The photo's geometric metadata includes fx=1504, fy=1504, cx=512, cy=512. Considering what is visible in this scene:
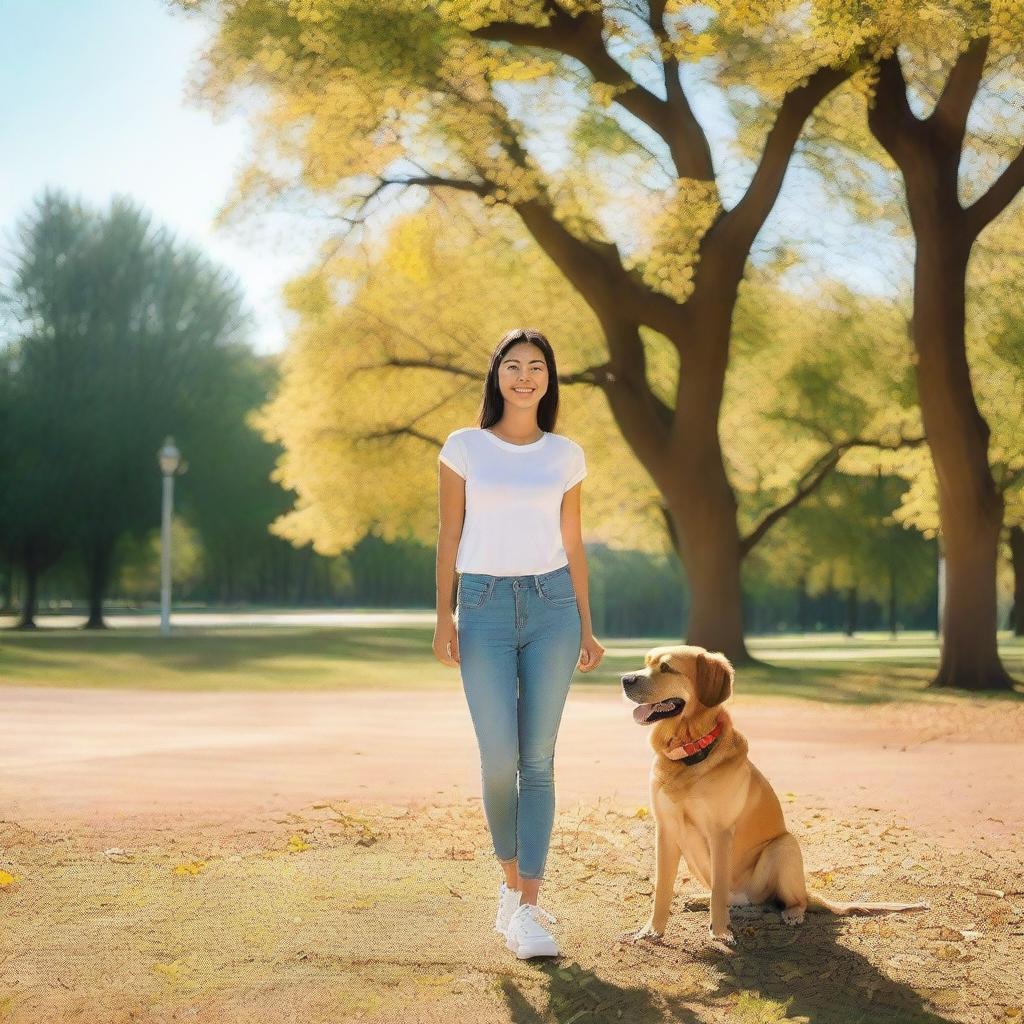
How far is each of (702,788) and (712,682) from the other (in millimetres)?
401

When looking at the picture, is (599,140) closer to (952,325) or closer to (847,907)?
(952,325)

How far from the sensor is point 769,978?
537 cm

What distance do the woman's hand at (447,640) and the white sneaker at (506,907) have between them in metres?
0.95

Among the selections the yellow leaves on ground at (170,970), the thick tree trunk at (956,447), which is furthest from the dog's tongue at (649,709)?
the thick tree trunk at (956,447)

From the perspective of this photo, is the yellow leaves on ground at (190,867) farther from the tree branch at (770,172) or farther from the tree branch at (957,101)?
the tree branch at (957,101)

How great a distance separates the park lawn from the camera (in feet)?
75.3

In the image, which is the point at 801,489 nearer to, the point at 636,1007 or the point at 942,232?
the point at 942,232

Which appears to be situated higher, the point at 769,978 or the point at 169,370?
the point at 169,370

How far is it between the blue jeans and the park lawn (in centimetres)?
1561

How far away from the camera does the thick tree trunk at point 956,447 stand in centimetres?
2242

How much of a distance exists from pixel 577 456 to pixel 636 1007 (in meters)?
2.13

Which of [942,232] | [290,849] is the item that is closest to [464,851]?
[290,849]

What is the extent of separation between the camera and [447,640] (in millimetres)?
5797

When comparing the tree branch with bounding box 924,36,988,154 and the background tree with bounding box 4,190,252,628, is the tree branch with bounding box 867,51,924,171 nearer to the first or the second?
the tree branch with bounding box 924,36,988,154
